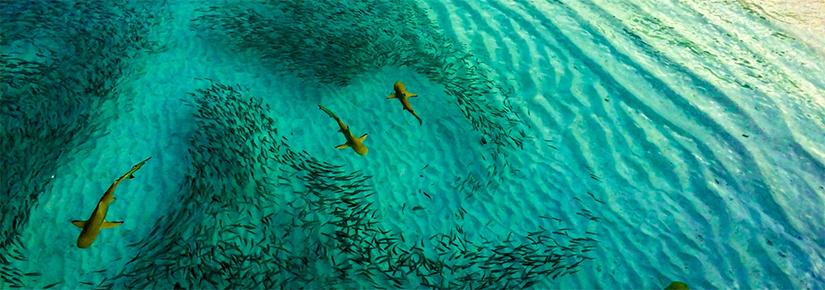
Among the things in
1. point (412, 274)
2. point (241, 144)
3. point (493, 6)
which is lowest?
point (412, 274)

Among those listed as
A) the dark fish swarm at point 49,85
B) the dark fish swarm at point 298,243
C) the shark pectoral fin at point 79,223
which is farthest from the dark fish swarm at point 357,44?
the shark pectoral fin at point 79,223

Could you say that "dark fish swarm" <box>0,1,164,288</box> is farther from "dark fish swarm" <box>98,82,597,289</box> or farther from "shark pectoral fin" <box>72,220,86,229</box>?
"shark pectoral fin" <box>72,220,86,229</box>

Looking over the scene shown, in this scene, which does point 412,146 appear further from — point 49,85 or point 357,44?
point 49,85

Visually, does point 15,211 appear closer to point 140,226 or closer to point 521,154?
point 140,226

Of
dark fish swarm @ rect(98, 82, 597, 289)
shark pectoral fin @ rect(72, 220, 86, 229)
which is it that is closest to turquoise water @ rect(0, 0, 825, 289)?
dark fish swarm @ rect(98, 82, 597, 289)

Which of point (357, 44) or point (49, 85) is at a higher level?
point (357, 44)

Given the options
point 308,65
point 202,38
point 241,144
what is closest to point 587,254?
point 241,144

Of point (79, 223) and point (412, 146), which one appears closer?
point (79, 223)

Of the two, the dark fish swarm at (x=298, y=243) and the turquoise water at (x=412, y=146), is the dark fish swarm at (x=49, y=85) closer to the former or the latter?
the turquoise water at (x=412, y=146)

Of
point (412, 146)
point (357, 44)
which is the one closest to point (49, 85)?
point (357, 44)
